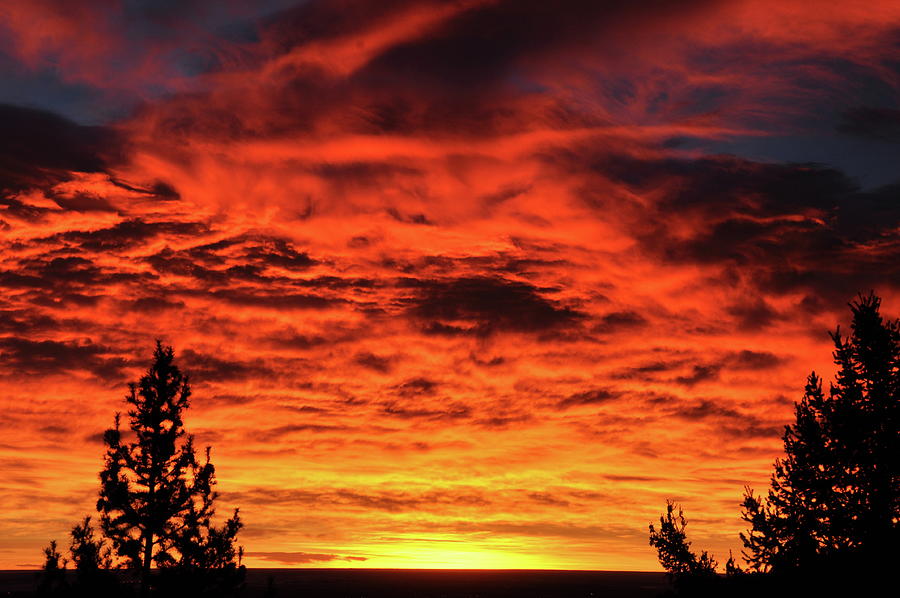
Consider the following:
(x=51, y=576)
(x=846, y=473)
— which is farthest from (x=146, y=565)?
(x=846, y=473)

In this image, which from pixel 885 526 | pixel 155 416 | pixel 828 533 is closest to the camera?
pixel 885 526

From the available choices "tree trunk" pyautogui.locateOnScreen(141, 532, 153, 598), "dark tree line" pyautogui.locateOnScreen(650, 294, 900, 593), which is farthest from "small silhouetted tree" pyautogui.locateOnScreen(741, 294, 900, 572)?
"tree trunk" pyautogui.locateOnScreen(141, 532, 153, 598)

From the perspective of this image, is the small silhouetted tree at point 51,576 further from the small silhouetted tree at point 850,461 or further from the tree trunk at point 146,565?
the small silhouetted tree at point 850,461

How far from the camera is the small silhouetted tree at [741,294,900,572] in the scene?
28844mm

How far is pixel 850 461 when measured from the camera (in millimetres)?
29984

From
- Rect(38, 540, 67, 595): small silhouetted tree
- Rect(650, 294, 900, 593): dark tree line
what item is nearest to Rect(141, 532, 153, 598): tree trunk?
Rect(38, 540, 67, 595): small silhouetted tree

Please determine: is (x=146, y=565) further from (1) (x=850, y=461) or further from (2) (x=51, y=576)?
(1) (x=850, y=461)

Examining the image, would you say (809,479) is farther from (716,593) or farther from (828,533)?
(716,593)

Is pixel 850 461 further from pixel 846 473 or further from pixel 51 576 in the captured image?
→ pixel 51 576

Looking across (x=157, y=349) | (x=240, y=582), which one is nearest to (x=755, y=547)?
(x=240, y=582)

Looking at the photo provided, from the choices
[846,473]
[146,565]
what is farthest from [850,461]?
[146,565]

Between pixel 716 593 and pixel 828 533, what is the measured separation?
15.7 feet

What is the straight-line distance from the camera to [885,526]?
93.0 ft

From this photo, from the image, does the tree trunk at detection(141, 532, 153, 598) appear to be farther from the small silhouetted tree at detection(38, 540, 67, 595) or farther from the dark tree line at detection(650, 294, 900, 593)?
the dark tree line at detection(650, 294, 900, 593)
